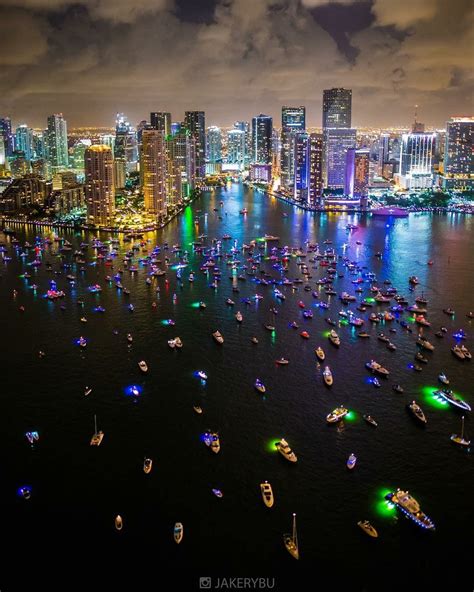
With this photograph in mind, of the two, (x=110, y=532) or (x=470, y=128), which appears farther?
(x=470, y=128)

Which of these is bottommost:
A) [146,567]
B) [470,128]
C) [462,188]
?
[146,567]

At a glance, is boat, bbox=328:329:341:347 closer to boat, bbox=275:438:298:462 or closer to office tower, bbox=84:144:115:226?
boat, bbox=275:438:298:462

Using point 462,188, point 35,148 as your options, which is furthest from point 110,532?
point 35,148

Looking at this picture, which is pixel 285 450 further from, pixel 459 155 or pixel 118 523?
pixel 459 155

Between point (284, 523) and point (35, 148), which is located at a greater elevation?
point (35, 148)

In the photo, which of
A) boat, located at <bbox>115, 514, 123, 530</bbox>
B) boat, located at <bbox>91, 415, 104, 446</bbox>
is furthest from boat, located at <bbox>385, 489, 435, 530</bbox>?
boat, located at <bbox>91, 415, 104, 446</bbox>

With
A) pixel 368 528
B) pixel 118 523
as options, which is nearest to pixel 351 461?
pixel 368 528

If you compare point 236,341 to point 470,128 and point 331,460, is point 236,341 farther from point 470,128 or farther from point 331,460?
point 470,128

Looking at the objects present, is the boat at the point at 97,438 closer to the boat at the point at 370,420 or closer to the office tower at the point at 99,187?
the boat at the point at 370,420
